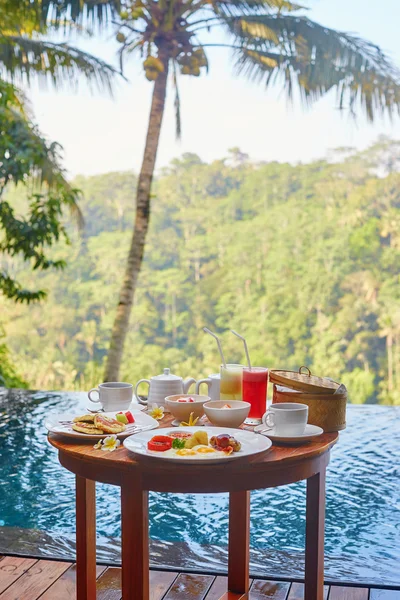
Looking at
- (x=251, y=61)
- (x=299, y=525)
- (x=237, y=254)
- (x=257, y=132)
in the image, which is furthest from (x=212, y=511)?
(x=257, y=132)

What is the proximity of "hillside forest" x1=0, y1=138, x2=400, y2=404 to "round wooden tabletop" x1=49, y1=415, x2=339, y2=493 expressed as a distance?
1541cm

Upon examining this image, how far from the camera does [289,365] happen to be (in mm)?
18172

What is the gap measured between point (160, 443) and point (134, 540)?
23 centimetres

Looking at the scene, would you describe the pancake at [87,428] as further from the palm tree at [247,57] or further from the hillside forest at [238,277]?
the hillside forest at [238,277]

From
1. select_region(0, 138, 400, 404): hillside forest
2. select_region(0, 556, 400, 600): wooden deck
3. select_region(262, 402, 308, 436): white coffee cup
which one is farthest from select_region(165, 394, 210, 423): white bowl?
select_region(0, 138, 400, 404): hillside forest

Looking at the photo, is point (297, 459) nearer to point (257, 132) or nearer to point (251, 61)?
point (251, 61)

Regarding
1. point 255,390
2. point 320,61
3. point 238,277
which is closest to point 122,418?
point 255,390

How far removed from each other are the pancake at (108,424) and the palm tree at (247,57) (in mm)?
5800

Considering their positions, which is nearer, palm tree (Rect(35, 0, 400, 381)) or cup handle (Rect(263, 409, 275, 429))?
cup handle (Rect(263, 409, 275, 429))

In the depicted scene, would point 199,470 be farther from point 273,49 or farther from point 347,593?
point 273,49

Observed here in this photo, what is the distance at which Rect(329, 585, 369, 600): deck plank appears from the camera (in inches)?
86.4

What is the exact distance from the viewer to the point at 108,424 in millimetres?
1751

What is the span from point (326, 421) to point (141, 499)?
53cm

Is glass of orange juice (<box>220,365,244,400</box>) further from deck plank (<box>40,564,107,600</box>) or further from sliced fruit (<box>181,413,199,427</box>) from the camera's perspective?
deck plank (<box>40,564,107,600</box>)
